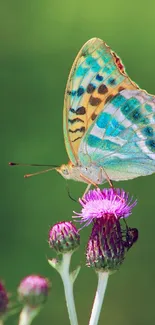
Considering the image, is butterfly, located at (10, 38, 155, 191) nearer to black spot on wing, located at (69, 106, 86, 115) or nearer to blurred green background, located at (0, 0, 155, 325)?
black spot on wing, located at (69, 106, 86, 115)

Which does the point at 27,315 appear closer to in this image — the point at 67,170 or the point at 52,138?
the point at 67,170

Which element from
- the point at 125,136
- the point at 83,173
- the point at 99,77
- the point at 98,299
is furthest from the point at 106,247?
the point at 99,77

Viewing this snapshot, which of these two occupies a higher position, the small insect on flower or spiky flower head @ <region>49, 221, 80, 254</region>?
spiky flower head @ <region>49, 221, 80, 254</region>

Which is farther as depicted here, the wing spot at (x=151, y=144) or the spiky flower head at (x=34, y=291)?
the wing spot at (x=151, y=144)

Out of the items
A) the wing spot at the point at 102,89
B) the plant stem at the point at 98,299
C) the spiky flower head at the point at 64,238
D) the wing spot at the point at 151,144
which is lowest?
the plant stem at the point at 98,299

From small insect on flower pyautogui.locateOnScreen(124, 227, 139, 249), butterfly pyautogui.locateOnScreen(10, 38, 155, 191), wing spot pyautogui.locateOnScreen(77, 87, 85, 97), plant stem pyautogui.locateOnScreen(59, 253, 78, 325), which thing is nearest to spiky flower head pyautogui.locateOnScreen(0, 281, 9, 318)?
plant stem pyautogui.locateOnScreen(59, 253, 78, 325)

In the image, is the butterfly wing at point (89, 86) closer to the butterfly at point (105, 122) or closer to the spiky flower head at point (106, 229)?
the butterfly at point (105, 122)

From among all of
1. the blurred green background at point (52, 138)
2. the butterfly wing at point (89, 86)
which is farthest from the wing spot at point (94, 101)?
the blurred green background at point (52, 138)
